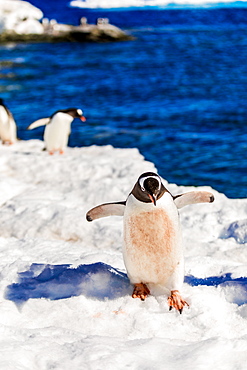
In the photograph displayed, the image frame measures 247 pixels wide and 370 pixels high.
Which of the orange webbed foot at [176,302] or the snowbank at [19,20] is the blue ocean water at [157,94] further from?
the orange webbed foot at [176,302]

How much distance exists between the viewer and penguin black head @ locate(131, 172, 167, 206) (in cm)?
337

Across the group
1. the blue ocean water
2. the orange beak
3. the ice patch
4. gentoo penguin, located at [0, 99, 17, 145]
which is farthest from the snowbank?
the orange beak

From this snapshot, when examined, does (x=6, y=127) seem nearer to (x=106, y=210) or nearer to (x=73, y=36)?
(x=106, y=210)

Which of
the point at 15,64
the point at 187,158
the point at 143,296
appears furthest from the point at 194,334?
the point at 15,64

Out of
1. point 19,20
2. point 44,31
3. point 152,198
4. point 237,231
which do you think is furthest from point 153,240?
point 19,20

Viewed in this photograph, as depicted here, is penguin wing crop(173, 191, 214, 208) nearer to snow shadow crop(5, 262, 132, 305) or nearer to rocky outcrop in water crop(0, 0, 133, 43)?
snow shadow crop(5, 262, 132, 305)

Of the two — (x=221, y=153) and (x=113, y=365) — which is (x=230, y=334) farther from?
(x=221, y=153)

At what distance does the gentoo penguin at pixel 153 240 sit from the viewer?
138 inches

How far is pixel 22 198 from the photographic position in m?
6.39

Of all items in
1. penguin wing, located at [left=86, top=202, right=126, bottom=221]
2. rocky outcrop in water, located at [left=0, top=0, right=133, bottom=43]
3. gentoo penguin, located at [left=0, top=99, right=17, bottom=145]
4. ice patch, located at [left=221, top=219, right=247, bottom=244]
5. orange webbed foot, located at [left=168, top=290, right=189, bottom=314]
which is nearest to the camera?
orange webbed foot, located at [left=168, top=290, right=189, bottom=314]

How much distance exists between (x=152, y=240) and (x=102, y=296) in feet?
1.55

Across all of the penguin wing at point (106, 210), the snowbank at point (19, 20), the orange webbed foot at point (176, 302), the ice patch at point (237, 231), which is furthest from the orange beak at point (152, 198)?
the snowbank at point (19, 20)

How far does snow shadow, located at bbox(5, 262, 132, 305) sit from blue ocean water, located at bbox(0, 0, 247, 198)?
5979mm

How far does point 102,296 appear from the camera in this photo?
364 centimetres
